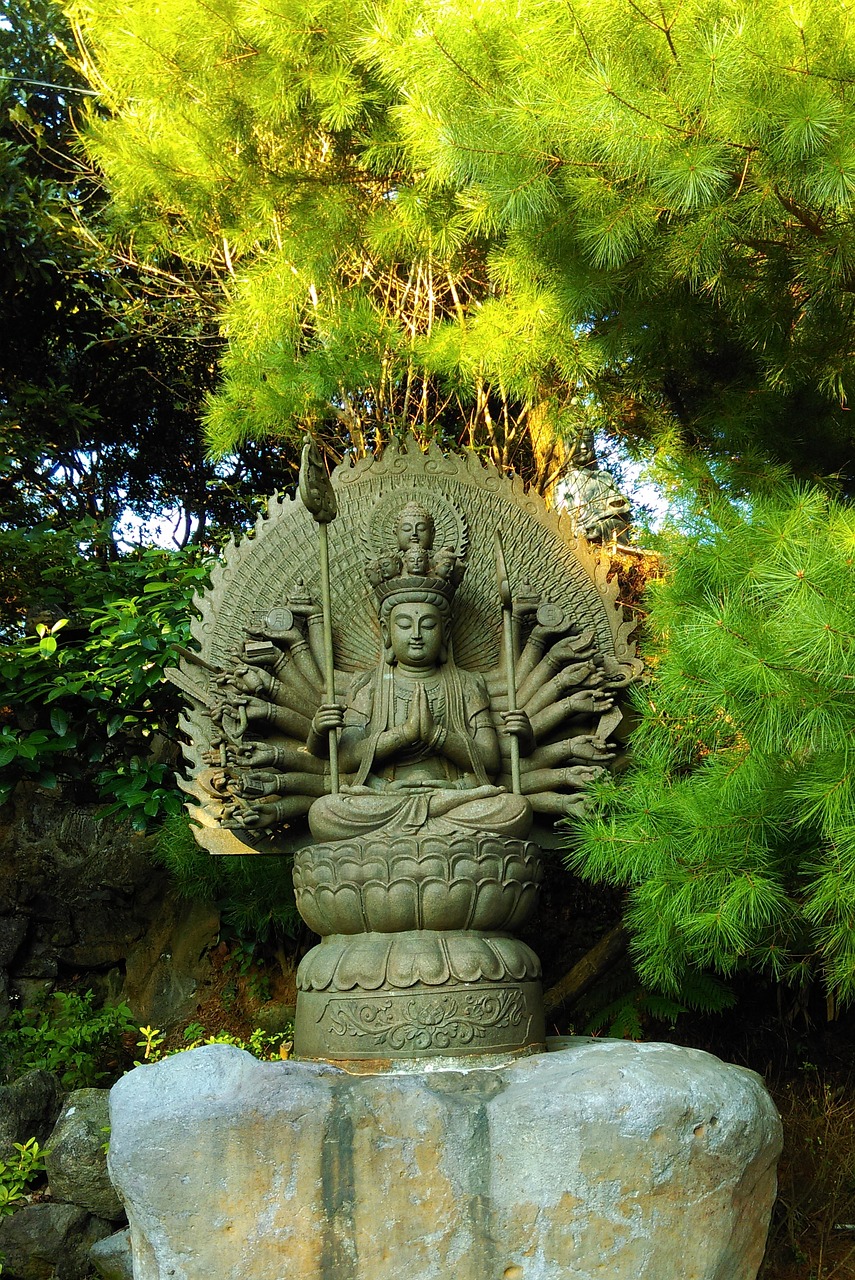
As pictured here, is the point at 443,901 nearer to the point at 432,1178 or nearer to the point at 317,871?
the point at 317,871

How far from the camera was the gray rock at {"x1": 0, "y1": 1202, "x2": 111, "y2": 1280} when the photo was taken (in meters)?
4.66

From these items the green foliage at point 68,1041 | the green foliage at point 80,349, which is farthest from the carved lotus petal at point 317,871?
the green foliage at point 80,349

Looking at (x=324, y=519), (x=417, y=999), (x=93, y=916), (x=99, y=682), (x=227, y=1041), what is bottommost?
(x=227, y=1041)

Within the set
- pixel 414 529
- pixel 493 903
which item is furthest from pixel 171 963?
pixel 414 529

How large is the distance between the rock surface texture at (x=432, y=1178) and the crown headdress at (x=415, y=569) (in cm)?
209

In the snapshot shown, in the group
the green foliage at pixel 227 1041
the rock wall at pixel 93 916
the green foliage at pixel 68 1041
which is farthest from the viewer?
the rock wall at pixel 93 916

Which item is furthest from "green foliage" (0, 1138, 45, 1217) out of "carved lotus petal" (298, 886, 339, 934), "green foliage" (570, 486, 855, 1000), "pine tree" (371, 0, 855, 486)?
"pine tree" (371, 0, 855, 486)

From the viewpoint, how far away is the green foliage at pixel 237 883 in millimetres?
5938

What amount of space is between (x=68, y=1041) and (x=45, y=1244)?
109 centimetres

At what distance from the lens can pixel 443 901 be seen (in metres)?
4.13

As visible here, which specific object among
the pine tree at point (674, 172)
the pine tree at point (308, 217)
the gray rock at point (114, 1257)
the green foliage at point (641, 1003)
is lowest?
the gray rock at point (114, 1257)

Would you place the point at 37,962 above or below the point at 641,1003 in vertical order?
above

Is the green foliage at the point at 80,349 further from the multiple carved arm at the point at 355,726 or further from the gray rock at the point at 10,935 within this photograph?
the multiple carved arm at the point at 355,726

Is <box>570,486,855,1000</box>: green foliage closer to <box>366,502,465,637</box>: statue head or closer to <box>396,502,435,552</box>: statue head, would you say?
<box>366,502,465,637</box>: statue head
